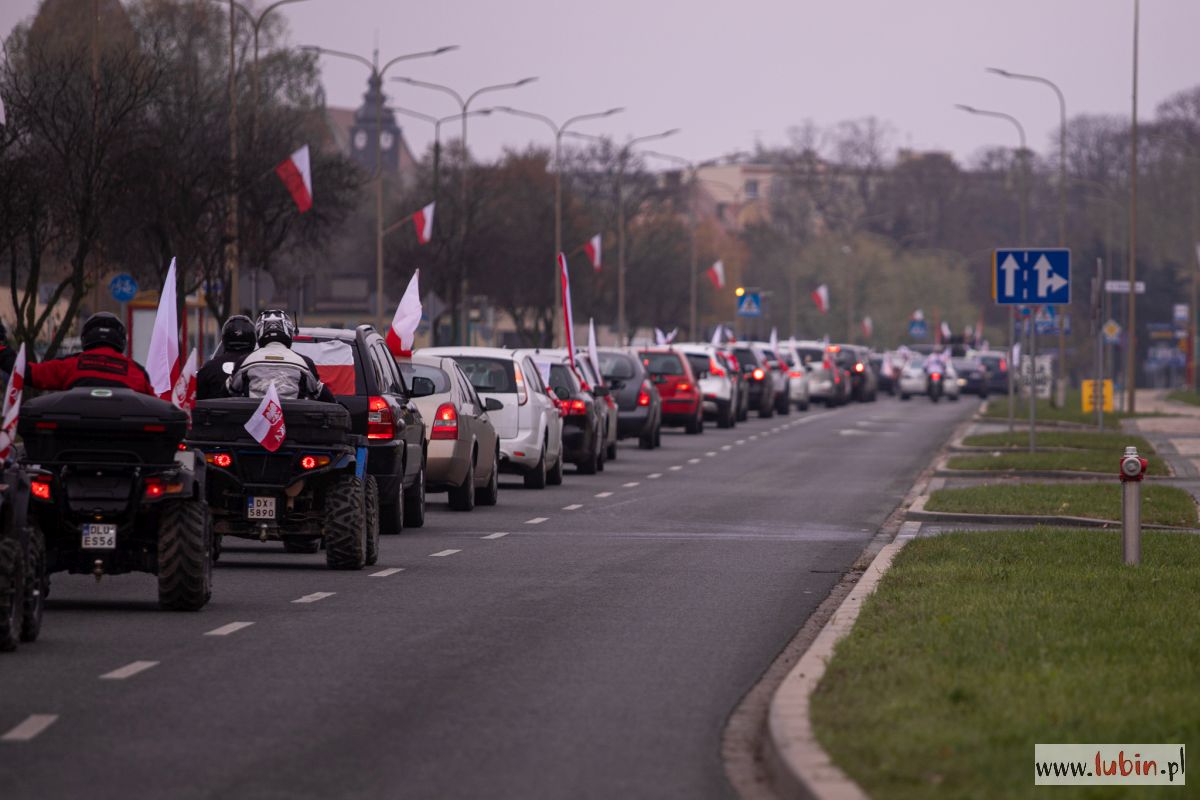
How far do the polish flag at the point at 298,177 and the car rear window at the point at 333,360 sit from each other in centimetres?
2542

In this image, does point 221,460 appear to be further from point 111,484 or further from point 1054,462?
point 1054,462

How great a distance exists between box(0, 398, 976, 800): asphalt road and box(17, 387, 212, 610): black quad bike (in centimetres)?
34

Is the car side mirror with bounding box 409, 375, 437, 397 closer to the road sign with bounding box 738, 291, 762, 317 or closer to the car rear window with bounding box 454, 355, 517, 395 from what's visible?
the car rear window with bounding box 454, 355, 517, 395

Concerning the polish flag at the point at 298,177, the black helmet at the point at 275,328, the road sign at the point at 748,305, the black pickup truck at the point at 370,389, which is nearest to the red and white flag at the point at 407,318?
the black pickup truck at the point at 370,389

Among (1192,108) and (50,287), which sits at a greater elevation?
(1192,108)

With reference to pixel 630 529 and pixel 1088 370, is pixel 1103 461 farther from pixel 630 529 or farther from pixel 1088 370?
pixel 1088 370

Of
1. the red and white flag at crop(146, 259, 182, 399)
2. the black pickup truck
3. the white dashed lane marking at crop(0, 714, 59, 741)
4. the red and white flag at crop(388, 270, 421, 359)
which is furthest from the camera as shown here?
the red and white flag at crop(388, 270, 421, 359)

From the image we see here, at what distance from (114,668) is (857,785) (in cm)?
472

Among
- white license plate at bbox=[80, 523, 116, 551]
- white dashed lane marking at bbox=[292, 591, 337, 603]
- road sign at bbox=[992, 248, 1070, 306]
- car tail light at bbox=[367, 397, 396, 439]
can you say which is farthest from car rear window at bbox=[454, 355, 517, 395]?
white license plate at bbox=[80, 523, 116, 551]

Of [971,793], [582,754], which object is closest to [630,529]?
[582,754]

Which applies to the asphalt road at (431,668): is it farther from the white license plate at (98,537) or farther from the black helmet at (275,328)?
the black helmet at (275,328)

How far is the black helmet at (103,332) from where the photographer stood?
542 inches

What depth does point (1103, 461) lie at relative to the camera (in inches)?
1304

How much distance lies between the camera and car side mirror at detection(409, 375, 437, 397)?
20062 millimetres
